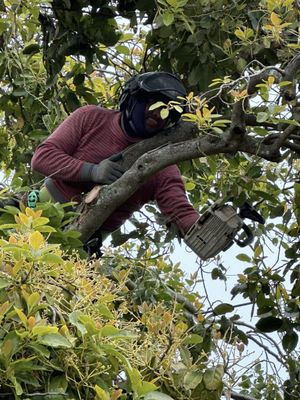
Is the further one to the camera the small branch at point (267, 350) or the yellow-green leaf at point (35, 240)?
the small branch at point (267, 350)

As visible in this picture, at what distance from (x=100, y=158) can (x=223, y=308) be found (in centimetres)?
67

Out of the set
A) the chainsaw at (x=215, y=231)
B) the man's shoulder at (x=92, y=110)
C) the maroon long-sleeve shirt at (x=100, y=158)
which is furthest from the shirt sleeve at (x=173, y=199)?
the man's shoulder at (x=92, y=110)

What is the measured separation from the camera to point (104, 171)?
3.76 meters

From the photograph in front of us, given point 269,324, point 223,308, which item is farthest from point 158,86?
point 269,324

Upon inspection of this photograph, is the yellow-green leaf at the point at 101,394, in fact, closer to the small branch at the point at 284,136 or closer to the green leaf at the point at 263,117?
the green leaf at the point at 263,117

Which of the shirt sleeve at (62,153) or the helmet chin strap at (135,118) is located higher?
the helmet chin strap at (135,118)

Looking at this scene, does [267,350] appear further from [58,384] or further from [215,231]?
[58,384]

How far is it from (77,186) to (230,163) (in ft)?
2.82

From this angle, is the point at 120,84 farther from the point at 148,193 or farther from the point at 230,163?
the point at 148,193

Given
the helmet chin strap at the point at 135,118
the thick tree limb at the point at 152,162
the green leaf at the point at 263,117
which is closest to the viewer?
the green leaf at the point at 263,117

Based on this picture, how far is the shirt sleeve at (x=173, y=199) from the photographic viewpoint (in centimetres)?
402

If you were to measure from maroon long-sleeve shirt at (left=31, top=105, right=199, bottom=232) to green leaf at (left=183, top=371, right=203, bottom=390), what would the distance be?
4.33ft

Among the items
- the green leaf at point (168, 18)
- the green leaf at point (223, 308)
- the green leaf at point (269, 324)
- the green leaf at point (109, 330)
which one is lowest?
the green leaf at point (109, 330)

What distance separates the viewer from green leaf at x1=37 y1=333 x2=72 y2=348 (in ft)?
7.56
